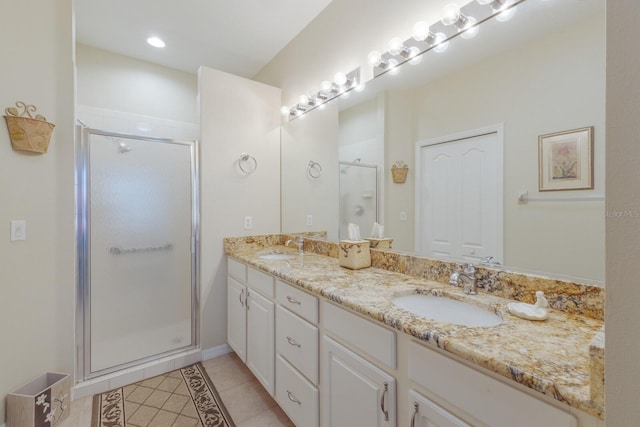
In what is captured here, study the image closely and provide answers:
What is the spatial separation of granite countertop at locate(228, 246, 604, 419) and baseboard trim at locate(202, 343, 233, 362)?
142cm

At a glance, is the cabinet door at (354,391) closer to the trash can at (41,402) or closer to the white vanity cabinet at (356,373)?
the white vanity cabinet at (356,373)

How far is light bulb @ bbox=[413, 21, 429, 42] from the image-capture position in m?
1.48

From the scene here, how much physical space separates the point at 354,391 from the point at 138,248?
187 cm

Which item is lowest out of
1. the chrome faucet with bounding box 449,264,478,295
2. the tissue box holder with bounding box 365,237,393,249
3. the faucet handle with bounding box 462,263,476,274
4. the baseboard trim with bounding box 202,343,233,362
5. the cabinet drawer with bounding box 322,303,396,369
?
the baseboard trim with bounding box 202,343,233,362

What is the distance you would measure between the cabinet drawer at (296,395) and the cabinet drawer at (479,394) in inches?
25.6

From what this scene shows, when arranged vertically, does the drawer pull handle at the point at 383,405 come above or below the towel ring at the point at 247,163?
below

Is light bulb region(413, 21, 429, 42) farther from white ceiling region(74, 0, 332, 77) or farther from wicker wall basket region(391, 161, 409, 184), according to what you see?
white ceiling region(74, 0, 332, 77)

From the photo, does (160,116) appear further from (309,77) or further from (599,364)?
(599,364)

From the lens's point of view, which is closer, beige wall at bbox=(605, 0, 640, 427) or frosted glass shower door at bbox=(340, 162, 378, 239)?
beige wall at bbox=(605, 0, 640, 427)

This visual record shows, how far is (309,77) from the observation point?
2428 millimetres

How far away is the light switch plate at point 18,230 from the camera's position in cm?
157

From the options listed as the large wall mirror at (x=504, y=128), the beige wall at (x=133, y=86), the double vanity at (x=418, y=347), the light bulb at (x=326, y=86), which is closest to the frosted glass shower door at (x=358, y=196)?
the large wall mirror at (x=504, y=128)

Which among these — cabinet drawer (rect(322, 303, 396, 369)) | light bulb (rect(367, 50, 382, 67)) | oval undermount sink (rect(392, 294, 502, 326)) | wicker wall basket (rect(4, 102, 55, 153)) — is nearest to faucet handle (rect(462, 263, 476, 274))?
oval undermount sink (rect(392, 294, 502, 326))

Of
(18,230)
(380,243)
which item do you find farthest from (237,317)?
(18,230)
